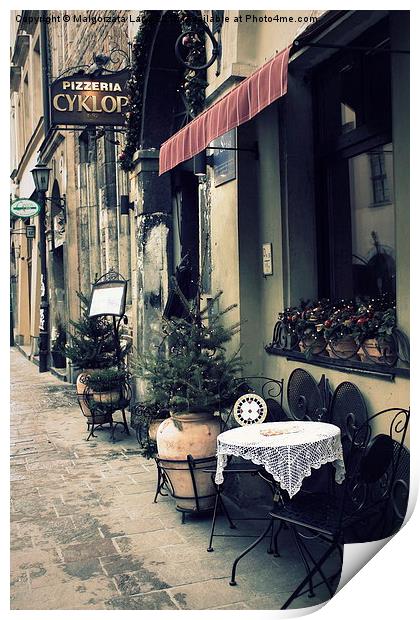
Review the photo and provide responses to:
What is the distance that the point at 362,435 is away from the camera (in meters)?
4.37

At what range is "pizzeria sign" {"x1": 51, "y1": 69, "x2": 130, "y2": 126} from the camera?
7141 mm

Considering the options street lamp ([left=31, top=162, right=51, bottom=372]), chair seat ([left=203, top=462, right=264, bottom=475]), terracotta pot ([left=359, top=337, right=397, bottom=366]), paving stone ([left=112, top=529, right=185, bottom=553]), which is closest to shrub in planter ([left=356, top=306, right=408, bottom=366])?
terracotta pot ([left=359, top=337, right=397, bottom=366])

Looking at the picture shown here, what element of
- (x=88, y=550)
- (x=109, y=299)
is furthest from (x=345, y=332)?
(x=109, y=299)

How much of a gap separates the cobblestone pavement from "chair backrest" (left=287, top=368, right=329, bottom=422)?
0.81 m

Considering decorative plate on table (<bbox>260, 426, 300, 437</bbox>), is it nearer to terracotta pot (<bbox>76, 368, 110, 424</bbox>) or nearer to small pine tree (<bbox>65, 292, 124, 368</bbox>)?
terracotta pot (<bbox>76, 368, 110, 424</bbox>)

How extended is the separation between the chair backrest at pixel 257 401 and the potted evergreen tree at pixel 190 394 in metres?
0.14

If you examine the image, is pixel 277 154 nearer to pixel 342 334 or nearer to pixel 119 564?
pixel 342 334

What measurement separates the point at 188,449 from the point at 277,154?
2231 millimetres

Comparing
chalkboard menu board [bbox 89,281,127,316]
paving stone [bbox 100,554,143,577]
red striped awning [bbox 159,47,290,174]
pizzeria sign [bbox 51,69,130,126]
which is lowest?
paving stone [bbox 100,554,143,577]

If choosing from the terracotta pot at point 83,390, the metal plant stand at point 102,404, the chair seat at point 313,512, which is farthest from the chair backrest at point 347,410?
the terracotta pot at point 83,390

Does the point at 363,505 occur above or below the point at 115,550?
above

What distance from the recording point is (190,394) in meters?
5.15
